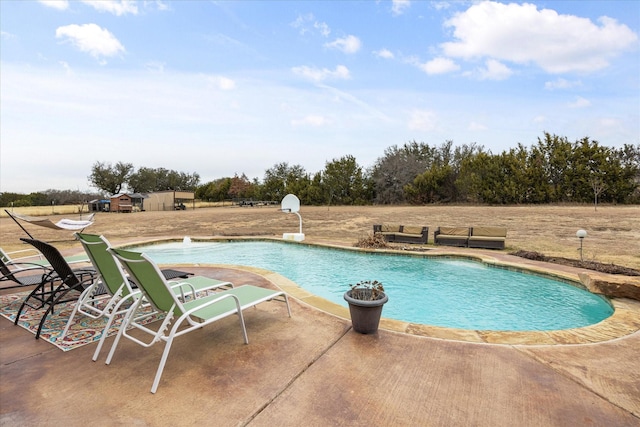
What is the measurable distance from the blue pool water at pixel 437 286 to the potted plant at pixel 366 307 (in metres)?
2.06

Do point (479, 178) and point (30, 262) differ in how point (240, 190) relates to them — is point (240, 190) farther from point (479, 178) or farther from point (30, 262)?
point (30, 262)

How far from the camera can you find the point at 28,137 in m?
14.9

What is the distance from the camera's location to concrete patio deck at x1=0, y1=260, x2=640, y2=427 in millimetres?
1935

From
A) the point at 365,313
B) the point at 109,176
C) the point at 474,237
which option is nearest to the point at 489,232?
the point at 474,237

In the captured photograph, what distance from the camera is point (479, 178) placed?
27.7 metres

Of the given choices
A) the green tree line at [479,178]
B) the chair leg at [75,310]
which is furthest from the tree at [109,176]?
the chair leg at [75,310]

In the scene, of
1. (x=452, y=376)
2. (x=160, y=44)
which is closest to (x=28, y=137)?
(x=160, y=44)

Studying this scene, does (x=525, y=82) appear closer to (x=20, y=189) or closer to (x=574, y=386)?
(x=574, y=386)

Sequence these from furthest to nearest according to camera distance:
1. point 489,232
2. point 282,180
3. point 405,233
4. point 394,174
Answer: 1. point 282,180
2. point 394,174
3. point 405,233
4. point 489,232

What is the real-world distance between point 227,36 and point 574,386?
1374 centimetres

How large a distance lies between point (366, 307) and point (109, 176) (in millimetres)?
59760

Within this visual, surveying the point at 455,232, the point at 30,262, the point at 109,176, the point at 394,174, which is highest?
the point at 109,176

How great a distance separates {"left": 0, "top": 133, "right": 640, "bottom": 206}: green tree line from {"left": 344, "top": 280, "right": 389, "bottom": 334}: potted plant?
84.7 feet

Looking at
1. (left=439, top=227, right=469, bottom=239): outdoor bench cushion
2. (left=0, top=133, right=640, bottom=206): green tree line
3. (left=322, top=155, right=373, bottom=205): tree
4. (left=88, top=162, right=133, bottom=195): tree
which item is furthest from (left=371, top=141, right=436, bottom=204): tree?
(left=88, top=162, right=133, bottom=195): tree
